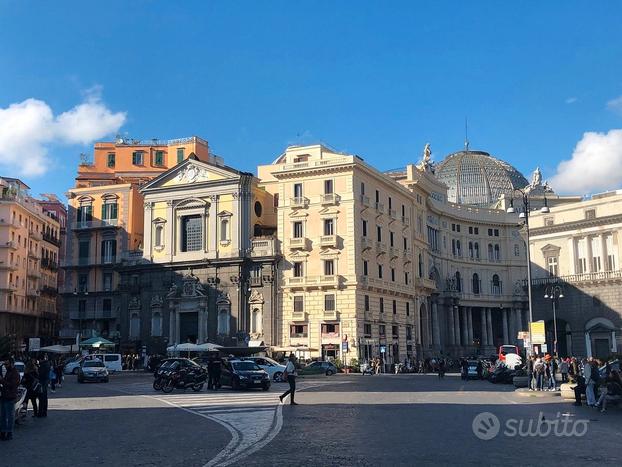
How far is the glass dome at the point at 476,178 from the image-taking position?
103312mm

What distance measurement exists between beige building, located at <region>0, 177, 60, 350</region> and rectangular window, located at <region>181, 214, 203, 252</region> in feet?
62.9

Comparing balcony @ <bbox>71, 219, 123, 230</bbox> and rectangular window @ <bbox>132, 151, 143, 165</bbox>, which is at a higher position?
rectangular window @ <bbox>132, 151, 143, 165</bbox>

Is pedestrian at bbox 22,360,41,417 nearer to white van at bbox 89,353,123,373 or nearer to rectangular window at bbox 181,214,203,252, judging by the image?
white van at bbox 89,353,123,373

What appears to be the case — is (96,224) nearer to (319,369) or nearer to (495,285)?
(319,369)

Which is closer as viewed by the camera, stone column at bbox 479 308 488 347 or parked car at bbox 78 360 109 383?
parked car at bbox 78 360 109 383

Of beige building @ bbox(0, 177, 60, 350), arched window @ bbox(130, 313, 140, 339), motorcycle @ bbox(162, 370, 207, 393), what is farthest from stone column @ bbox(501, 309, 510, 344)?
motorcycle @ bbox(162, 370, 207, 393)

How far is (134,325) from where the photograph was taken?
68375mm

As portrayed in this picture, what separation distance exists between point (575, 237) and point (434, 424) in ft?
186

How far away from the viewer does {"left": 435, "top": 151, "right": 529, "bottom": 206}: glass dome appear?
4067 inches

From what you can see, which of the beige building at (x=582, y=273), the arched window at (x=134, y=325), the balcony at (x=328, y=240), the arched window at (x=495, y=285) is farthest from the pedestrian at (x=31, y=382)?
the arched window at (x=495, y=285)

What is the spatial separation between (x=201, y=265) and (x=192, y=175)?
8.93 meters

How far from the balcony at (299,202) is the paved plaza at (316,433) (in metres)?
38.1

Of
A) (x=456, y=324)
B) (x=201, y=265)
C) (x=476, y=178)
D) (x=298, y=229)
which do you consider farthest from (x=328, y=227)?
(x=476, y=178)

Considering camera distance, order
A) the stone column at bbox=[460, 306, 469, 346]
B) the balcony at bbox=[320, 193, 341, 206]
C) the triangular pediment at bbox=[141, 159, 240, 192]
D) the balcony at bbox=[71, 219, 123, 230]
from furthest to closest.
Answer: the stone column at bbox=[460, 306, 469, 346] < the balcony at bbox=[71, 219, 123, 230] < the triangular pediment at bbox=[141, 159, 240, 192] < the balcony at bbox=[320, 193, 341, 206]
